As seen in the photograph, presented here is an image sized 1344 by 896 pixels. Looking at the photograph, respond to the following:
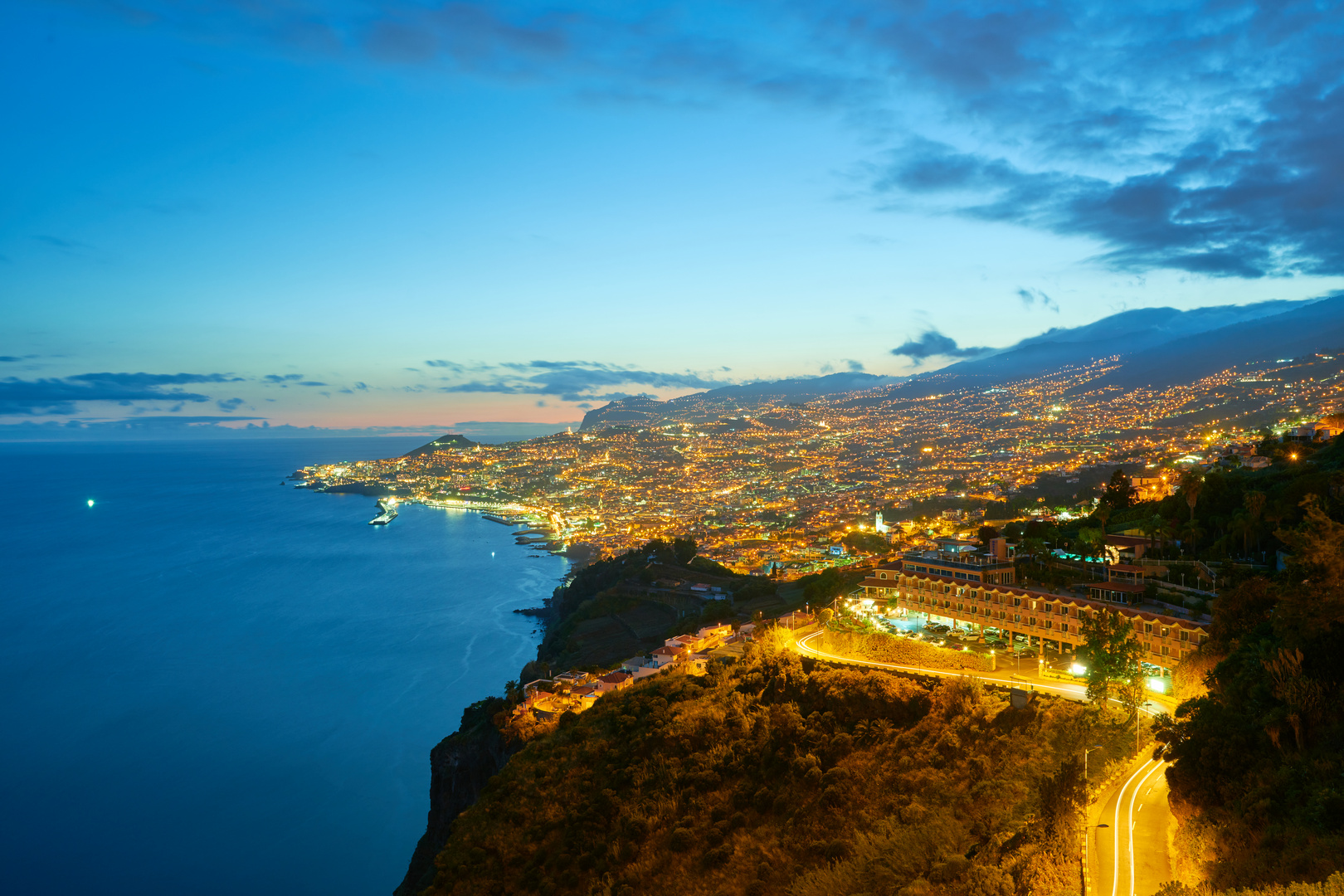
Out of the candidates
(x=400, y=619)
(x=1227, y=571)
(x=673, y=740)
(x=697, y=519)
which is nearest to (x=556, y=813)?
(x=673, y=740)

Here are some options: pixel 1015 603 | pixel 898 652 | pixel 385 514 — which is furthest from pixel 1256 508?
pixel 385 514

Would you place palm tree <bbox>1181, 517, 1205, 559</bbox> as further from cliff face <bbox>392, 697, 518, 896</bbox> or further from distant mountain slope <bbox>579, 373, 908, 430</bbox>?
distant mountain slope <bbox>579, 373, 908, 430</bbox>

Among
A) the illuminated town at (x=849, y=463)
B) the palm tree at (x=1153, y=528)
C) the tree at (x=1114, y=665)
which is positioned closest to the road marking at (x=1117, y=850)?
the tree at (x=1114, y=665)

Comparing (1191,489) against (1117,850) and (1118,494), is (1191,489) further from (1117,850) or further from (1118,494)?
(1117,850)

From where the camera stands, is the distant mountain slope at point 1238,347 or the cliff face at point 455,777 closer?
the cliff face at point 455,777

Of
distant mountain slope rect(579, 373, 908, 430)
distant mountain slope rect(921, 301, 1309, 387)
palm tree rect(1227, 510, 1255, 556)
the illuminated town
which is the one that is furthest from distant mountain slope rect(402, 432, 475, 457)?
palm tree rect(1227, 510, 1255, 556)

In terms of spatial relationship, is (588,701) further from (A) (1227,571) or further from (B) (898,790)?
(A) (1227,571)

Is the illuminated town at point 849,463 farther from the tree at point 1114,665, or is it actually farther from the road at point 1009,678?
the tree at point 1114,665

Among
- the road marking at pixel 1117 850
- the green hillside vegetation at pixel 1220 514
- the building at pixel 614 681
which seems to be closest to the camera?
the road marking at pixel 1117 850
